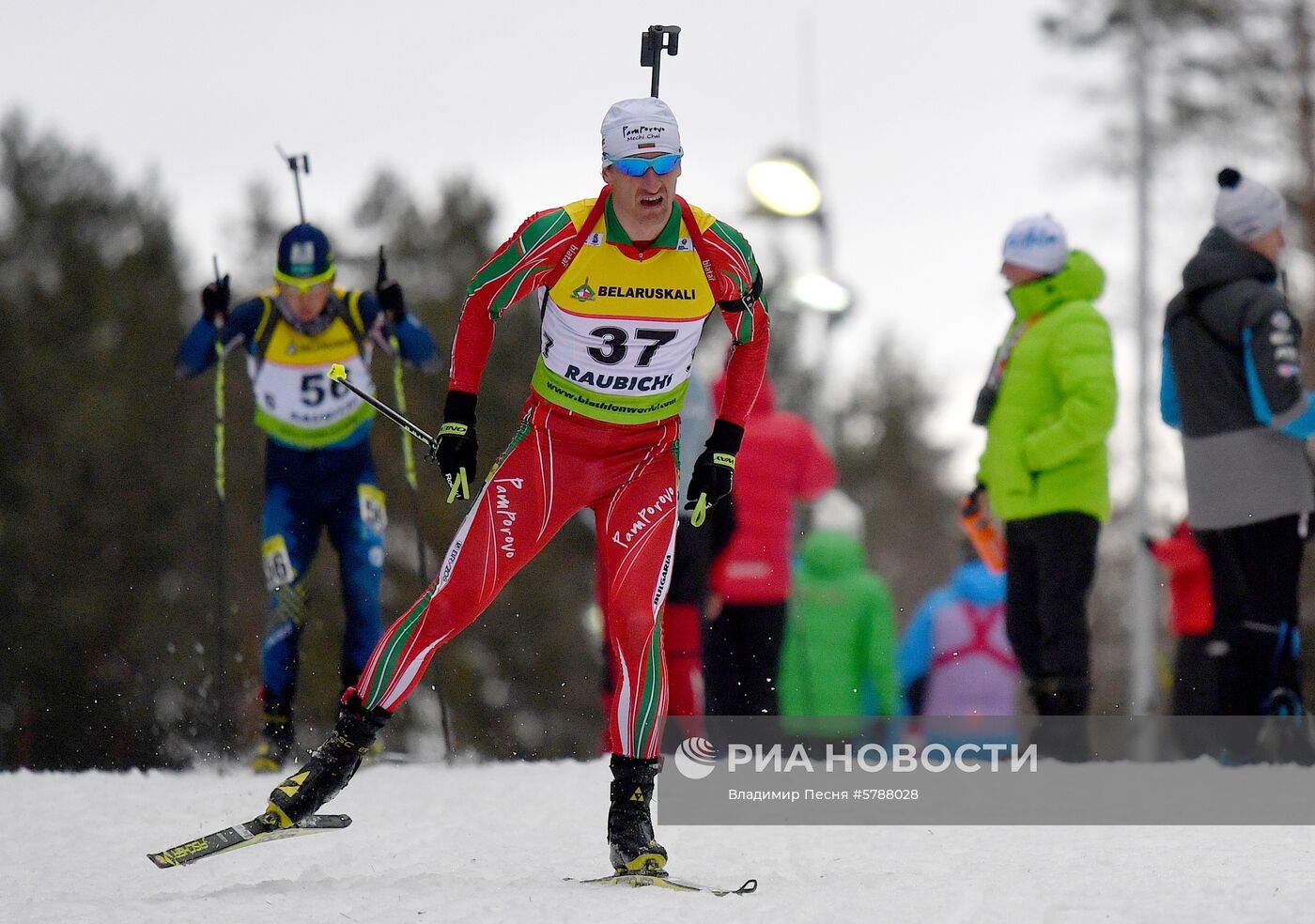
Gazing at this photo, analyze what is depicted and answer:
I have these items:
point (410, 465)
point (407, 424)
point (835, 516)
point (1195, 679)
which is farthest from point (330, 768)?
point (835, 516)

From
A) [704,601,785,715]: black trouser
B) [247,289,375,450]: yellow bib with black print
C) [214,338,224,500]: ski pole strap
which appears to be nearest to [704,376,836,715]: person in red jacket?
[704,601,785,715]: black trouser

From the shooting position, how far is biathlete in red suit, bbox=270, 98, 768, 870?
188 inches

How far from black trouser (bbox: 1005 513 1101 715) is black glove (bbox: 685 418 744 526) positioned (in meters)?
2.01

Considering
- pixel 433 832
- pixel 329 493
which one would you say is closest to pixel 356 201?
pixel 329 493

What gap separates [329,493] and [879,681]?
2726 millimetres

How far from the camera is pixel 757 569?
7.67 m

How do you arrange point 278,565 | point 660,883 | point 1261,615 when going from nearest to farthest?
point 660,883 < point 1261,615 < point 278,565

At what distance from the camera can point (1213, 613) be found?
670 centimetres

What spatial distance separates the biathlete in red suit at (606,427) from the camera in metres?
4.78

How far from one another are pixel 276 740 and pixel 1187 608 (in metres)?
4.47

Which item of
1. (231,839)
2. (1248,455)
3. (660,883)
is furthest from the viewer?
(1248,455)

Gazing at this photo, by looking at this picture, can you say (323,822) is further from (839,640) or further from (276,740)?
(839,640)

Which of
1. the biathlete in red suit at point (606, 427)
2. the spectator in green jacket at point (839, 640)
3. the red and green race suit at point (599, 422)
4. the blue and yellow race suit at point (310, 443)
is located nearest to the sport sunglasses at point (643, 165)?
the biathlete in red suit at point (606, 427)

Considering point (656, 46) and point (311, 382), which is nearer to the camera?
point (656, 46)
